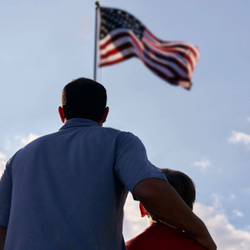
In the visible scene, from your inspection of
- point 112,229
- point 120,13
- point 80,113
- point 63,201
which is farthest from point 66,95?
point 120,13

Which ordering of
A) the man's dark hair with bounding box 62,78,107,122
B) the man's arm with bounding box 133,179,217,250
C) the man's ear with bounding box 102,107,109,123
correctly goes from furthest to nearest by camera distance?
the man's ear with bounding box 102,107,109,123
the man's dark hair with bounding box 62,78,107,122
the man's arm with bounding box 133,179,217,250

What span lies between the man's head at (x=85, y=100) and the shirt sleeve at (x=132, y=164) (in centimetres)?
39

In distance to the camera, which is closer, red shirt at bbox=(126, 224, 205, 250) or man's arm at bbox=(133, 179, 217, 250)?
man's arm at bbox=(133, 179, 217, 250)

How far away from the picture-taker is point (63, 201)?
2148mm

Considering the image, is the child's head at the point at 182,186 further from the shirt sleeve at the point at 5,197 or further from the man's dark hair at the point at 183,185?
the shirt sleeve at the point at 5,197

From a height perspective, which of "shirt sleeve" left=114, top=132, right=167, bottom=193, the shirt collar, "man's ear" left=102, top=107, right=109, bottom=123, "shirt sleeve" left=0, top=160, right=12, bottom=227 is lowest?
"shirt sleeve" left=0, top=160, right=12, bottom=227

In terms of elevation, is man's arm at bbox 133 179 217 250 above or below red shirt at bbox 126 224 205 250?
above

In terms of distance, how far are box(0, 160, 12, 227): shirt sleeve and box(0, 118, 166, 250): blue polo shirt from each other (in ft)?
0.48

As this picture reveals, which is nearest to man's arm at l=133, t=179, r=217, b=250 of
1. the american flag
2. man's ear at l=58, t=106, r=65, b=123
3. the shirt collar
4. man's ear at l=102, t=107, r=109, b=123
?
the shirt collar

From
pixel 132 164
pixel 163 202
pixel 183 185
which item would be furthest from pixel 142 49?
pixel 163 202

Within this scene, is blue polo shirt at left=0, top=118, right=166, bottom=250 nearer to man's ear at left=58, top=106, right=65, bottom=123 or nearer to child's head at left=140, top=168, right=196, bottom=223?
man's ear at left=58, top=106, right=65, bottom=123

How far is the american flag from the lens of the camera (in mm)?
12250

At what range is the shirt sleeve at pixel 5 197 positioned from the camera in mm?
2508

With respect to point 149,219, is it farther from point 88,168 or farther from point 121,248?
point 88,168
